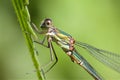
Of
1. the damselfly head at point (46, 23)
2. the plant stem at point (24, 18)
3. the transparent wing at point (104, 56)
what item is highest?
the plant stem at point (24, 18)

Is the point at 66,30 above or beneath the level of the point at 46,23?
beneath

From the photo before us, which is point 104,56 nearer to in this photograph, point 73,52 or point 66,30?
point 73,52

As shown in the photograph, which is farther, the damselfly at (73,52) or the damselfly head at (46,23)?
the damselfly at (73,52)

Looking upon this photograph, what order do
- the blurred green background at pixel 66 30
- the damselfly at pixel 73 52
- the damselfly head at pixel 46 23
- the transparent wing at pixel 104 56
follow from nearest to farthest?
the damselfly head at pixel 46 23 < the damselfly at pixel 73 52 < the transparent wing at pixel 104 56 < the blurred green background at pixel 66 30

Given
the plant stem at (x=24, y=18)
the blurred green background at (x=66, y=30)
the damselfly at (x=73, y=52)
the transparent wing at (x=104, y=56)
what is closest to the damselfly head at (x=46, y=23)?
the damselfly at (x=73, y=52)

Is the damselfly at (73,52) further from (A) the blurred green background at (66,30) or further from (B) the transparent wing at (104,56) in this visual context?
(A) the blurred green background at (66,30)

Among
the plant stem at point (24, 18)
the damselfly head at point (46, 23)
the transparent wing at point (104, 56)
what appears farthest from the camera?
the transparent wing at point (104, 56)

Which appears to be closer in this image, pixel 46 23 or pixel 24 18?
pixel 24 18

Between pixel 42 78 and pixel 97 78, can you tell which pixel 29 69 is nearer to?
pixel 97 78

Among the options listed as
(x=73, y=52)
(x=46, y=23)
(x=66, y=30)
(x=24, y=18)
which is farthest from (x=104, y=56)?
(x=24, y=18)
